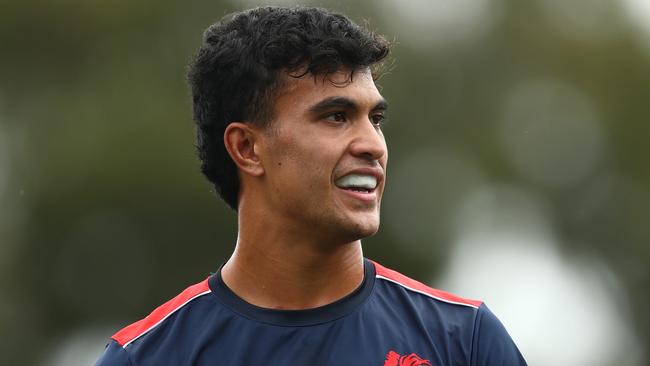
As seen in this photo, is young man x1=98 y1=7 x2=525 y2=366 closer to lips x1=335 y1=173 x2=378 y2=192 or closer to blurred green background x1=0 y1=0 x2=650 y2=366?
lips x1=335 y1=173 x2=378 y2=192

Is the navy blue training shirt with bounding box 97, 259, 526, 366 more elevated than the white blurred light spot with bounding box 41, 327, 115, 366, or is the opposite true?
the navy blue training shirt with bounding box 97, 259, 526, 366

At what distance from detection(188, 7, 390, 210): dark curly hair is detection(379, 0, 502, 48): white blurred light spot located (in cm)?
2194

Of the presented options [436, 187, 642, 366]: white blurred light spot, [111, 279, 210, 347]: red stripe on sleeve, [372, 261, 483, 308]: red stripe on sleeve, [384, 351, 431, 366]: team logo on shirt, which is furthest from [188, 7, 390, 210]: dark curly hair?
[436, 187, 642, 366]: white blurred light spot

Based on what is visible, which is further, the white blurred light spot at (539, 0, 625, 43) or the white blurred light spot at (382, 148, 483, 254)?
the white blurred light spot at (539, 0, 625, 43)

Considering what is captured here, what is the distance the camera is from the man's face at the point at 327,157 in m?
6.53

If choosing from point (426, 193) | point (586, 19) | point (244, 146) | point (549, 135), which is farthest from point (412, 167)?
point (244, 146)

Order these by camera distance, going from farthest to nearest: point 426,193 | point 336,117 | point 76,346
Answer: point 426,193 → point 76,346 → point 336,117

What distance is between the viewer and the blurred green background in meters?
26.3

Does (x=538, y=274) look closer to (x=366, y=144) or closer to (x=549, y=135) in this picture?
(x=549, y=135)

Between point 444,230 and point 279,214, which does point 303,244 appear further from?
point 444,230

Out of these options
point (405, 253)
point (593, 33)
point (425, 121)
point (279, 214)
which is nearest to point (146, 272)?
point (405, 253)

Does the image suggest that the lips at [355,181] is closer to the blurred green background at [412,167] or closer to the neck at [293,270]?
the neck at [293,270]

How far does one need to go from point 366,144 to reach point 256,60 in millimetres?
692

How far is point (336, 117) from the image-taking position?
6645 mm
